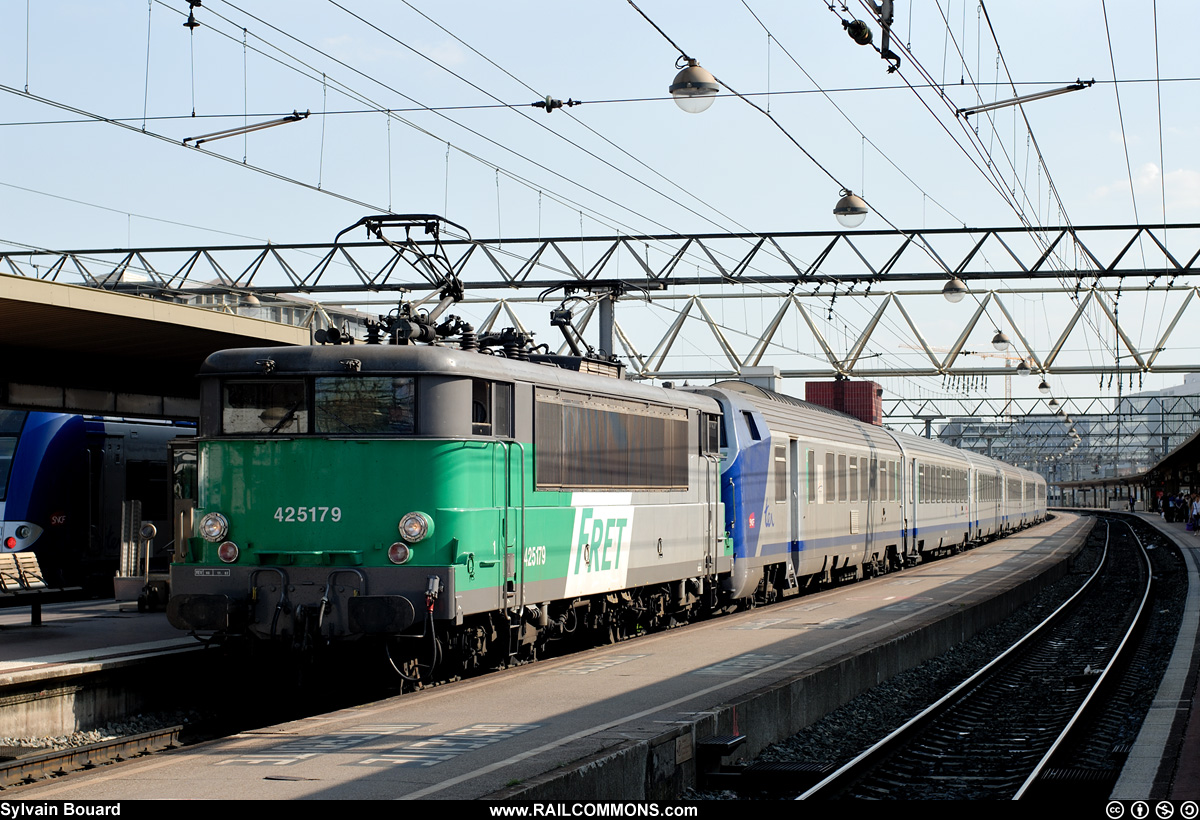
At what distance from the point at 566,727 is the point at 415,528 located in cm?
260

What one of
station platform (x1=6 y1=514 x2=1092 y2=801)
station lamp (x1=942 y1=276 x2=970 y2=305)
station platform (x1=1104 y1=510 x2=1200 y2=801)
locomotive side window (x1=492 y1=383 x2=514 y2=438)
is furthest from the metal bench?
station lamp (x1=942 y1=276 x2=970 y2=305)

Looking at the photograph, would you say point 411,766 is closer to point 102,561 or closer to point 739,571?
point 739,571

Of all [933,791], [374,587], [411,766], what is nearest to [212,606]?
[374,587]

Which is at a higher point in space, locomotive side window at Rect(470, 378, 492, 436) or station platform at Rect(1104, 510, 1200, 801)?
locomotive side window at Rect(470, 378, 492, 436)

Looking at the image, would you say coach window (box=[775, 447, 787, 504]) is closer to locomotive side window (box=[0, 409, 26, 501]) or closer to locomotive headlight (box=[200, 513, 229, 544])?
locomotive headlight (box=[200, 513, 229, 544])

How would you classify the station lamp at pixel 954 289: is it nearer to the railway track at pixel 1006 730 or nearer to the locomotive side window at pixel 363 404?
the railway track at pixel 1006 730

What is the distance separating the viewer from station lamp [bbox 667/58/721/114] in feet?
51.2

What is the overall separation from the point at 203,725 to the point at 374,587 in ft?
8.09

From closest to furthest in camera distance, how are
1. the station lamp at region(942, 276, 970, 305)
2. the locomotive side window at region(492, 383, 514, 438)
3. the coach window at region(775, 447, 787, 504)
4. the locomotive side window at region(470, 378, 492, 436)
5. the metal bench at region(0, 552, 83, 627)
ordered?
the locomotive side window at region(470, 378, 492, 436)
the locomotive side window at region(492, 383, 514, 438)
the metal bench at region(0, 552, 83, 627)
the coach window at region(775, 447, 787, 504)
the station lamp at region(942, 276, 970, 305)

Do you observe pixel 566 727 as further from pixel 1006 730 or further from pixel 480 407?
pixel 1006 730

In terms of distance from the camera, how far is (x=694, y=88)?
1562 centimetres

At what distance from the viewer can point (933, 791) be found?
31.5ft

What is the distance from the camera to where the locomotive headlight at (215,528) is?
1130cm

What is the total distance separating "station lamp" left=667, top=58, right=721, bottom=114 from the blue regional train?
9.81 m
